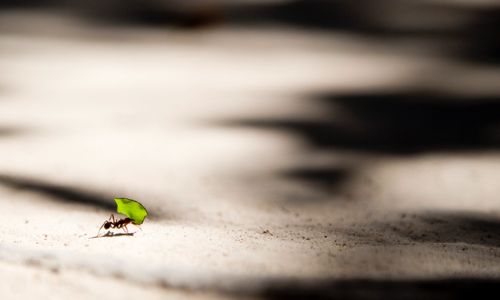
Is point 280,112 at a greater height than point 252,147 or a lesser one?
greater

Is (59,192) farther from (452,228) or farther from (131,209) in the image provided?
(452,228)

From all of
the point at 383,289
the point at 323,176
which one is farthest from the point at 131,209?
the point at 323,176

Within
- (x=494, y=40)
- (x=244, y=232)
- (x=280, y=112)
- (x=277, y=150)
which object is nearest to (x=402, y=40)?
(x=494, y=40)

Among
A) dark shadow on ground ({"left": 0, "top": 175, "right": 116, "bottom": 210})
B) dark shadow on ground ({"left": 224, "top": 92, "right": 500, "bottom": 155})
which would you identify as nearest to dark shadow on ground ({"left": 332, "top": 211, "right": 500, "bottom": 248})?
dark shadow on ground ({"left": 224, "top": 92, "right": 500, "bottom": 155})

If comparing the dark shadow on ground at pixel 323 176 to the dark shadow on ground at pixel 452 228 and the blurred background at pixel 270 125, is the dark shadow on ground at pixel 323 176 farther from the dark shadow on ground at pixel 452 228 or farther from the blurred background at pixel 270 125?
the dark shadow on ground at pixel 452 228

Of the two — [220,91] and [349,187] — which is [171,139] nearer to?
[220,91]

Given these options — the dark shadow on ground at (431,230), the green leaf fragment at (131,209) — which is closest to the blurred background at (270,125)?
the dark shadow on ground at (431,230)
